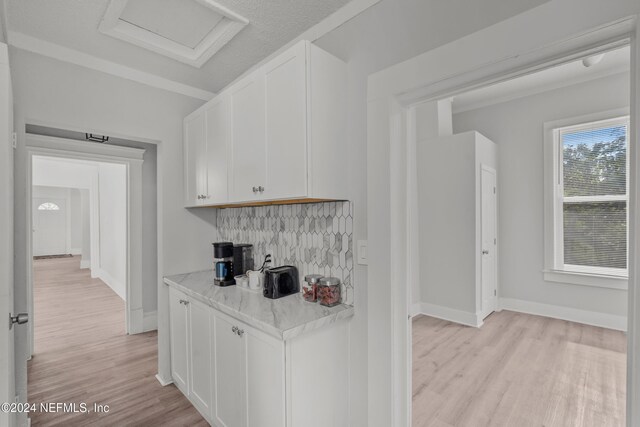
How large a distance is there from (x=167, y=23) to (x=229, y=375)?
215 centimetres

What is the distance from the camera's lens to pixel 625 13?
35.8 inches

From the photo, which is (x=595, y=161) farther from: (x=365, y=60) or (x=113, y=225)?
(x=113, y=225)

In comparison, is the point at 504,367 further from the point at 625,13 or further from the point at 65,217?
the point at 65,217

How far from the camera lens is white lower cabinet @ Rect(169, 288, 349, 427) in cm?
142

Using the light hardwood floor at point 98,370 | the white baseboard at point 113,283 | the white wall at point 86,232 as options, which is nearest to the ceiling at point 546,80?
the light hardwood floor at point 98,370

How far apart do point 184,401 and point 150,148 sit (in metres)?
2.78

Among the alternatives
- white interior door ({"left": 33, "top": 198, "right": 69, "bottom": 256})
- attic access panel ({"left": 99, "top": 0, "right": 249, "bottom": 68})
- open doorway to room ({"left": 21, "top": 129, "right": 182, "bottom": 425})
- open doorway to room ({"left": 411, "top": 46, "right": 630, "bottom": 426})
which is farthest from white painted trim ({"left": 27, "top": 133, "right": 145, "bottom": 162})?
white interior door ({"left": 33, "top": 198, "right": 69, "bottom": 256})

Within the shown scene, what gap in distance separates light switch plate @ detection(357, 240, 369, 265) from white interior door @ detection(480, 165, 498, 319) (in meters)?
2.63

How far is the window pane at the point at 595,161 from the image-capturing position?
135 inches

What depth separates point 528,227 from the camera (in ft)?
13.0

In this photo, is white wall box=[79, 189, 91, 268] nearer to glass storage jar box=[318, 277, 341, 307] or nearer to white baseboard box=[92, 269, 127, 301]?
white baseboard box=[92, 269, 127, 301]

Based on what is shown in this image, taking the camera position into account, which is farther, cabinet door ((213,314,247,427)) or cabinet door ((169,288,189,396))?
cabinet door ((169,288,189,396))

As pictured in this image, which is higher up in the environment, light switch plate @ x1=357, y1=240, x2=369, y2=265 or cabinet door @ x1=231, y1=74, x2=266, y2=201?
cabinet door @ x1=231, y1=74, x2=266, y2=201

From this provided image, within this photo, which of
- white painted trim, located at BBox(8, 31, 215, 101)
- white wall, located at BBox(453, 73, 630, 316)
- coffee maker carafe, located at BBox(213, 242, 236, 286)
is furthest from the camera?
white wall, located at BBox(453, 73, 630, 316)
